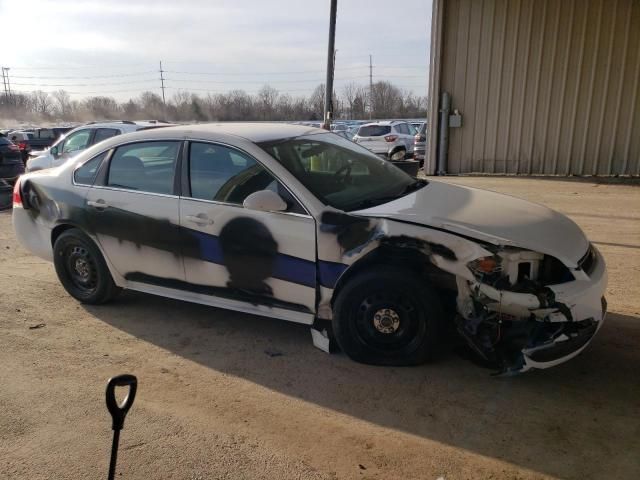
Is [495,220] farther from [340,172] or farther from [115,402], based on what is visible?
[115,402]

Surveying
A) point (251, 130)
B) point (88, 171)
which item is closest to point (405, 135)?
point (251, 130)

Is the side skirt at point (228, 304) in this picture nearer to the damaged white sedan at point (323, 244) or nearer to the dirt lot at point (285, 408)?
the damaged white sedan at point (323, 244)

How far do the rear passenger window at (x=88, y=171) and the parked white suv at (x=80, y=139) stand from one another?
5298 mm

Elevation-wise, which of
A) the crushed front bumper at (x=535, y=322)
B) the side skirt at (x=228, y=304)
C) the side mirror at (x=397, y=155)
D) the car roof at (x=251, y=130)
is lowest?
the side mirror at (x=397, y=155)

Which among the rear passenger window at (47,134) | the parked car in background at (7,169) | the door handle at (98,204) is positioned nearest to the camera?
the door handle at (98,204)

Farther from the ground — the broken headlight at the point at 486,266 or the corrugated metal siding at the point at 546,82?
the corrugated metal siding at the point at 546,82

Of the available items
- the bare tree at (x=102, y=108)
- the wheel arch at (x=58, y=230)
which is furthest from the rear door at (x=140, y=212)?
the bare tree at (x=102, y=108)

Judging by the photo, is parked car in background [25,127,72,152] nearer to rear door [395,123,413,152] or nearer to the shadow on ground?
rear door [395,123,413,152]

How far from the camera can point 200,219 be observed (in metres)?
4.04

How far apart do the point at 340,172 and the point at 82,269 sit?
2537mm

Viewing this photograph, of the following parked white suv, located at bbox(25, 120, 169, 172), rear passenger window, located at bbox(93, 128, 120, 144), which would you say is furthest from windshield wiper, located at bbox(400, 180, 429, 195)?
rear passenger window, located at bbox(93, 128, 120, 144)

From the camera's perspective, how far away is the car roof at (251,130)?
4.24 meters

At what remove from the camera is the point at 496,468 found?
2.63 metres

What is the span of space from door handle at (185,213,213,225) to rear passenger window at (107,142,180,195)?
33 cm
